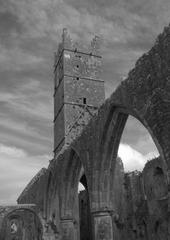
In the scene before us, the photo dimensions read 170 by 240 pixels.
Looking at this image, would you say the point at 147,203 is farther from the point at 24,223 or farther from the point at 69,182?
the point at 24,223

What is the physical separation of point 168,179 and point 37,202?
12.1 meters

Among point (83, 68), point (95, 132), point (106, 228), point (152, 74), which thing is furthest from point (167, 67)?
point (83, 68)

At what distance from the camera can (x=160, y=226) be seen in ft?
40.8

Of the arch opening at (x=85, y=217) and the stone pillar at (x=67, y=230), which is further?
the arch opening at (x=85, y=217)

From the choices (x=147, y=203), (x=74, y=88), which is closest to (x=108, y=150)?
(x=147, y=203)

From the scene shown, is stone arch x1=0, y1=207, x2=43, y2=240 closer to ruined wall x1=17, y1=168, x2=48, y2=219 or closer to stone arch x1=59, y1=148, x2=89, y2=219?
ruined wall x1=17, y1=168, x2=48, y2=219

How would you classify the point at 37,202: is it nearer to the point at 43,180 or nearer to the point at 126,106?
the point at 43,180

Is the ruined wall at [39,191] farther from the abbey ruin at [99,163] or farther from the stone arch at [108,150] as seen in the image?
the stone arch at [108,150]

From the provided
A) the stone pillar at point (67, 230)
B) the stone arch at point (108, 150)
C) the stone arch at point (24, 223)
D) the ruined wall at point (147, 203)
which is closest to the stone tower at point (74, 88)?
the stone arch at point (24, 223)

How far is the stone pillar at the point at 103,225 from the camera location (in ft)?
28.0

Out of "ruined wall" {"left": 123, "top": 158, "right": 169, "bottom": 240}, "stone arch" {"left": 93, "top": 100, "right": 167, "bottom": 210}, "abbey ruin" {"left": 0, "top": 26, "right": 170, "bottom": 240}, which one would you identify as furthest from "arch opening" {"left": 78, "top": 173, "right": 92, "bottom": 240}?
"stone arch" {"left": 93, "top": 100, "right": 167, "bottom": 210}

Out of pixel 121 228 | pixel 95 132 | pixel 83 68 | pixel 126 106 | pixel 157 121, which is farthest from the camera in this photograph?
pixel 83 68

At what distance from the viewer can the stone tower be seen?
18.8 m

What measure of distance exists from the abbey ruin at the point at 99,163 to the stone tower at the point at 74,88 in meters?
0.06
